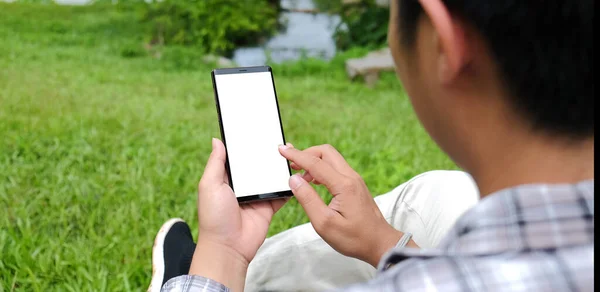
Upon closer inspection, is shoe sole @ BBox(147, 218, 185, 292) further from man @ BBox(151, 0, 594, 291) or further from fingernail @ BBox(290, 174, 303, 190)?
man @ BBox(151, 0, 594, 291)

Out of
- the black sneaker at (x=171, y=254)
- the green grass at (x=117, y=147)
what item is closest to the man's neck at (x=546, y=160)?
the black sneaker at (x=171, y=254)

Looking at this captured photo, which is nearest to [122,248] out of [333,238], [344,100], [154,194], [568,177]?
[154,194]

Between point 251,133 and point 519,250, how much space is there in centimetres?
70

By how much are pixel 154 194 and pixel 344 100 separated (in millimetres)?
2198

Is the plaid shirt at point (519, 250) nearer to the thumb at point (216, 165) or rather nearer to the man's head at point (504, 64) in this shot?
the man's head at point (504, 64)

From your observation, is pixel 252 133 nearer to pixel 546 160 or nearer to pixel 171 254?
pixel 171 254

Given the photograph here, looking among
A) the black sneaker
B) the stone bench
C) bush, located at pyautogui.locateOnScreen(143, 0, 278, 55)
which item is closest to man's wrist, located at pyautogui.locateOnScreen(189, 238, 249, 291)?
the black sneaker

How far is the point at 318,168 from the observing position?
998 mm

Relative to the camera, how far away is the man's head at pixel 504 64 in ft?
1.59

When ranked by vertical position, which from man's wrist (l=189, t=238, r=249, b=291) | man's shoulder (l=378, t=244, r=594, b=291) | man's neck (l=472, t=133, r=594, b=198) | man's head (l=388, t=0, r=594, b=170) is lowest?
man's wrist (l=189, t=238, r=249, b=291)

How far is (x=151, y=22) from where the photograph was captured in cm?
613

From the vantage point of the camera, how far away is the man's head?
486 mm

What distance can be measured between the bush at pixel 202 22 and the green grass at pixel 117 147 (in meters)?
1.20

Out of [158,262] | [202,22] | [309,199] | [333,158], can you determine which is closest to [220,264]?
[309,199]
